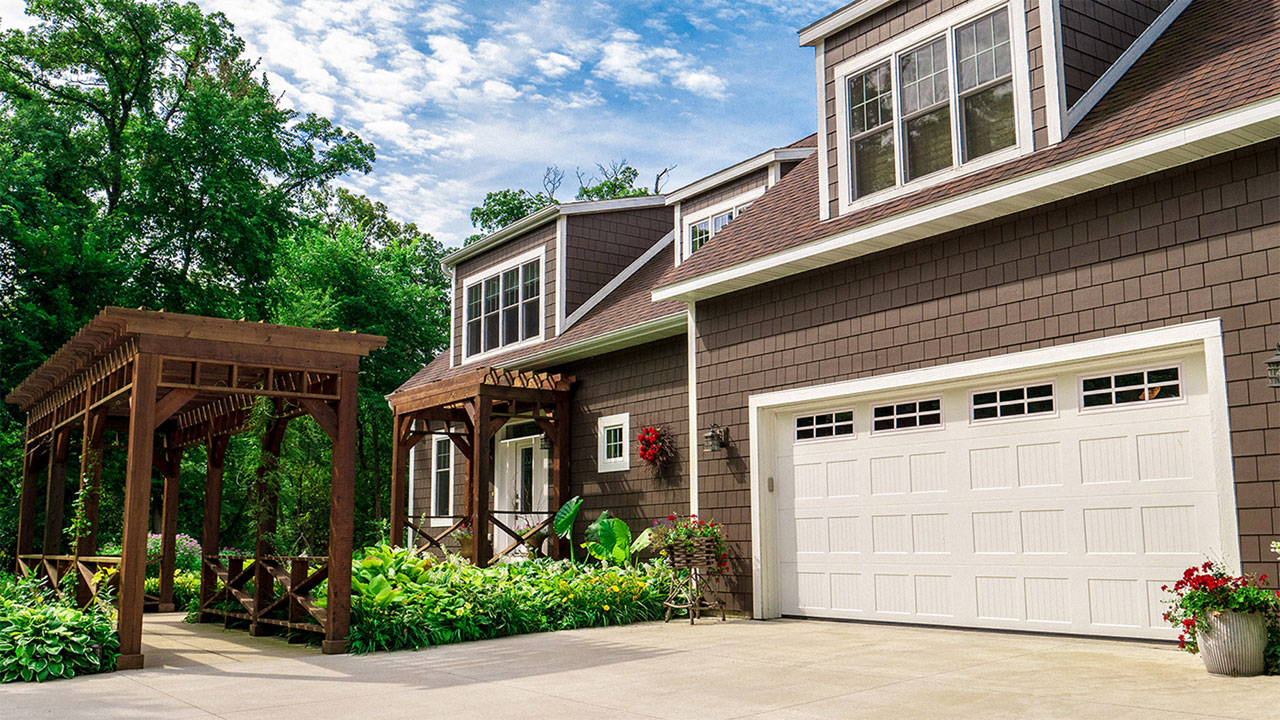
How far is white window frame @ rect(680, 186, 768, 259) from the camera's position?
12742mm

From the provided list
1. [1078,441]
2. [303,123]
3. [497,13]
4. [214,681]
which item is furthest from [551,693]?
[303,123]

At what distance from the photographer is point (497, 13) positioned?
16625 mm

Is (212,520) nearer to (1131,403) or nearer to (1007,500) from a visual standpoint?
(1007,500)

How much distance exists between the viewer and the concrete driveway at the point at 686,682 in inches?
198

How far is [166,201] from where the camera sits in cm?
2119

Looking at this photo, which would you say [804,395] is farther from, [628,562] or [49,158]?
[49,158]

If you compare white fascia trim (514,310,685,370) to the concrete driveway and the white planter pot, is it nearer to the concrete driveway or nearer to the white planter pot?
the concrete driveway

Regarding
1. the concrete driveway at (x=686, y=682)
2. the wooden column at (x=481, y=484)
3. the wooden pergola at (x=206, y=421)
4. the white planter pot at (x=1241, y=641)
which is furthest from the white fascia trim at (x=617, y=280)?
the white planter pot at (x=1241, y=641)

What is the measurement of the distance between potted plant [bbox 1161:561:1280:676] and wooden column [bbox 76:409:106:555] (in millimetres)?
8595

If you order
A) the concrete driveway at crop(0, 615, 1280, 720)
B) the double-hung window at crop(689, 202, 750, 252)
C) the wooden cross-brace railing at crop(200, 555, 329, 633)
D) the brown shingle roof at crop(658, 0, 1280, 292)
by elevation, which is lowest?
the concrete driveway at crop(0, 615, 1280, 720)

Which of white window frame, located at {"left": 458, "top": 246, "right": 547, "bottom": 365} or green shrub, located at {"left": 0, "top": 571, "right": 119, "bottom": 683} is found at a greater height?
white window frame, located at {"left": 458, "top": 246, "right": 547, "bottom": 365}

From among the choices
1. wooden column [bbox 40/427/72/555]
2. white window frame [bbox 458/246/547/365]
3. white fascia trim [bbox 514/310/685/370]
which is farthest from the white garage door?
wooden column [bbox 40/427/72/555]

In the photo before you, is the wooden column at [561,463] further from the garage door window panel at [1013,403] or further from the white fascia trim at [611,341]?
the garage door window panel at [1013,403]

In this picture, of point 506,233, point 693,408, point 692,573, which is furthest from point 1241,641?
point 506,233
